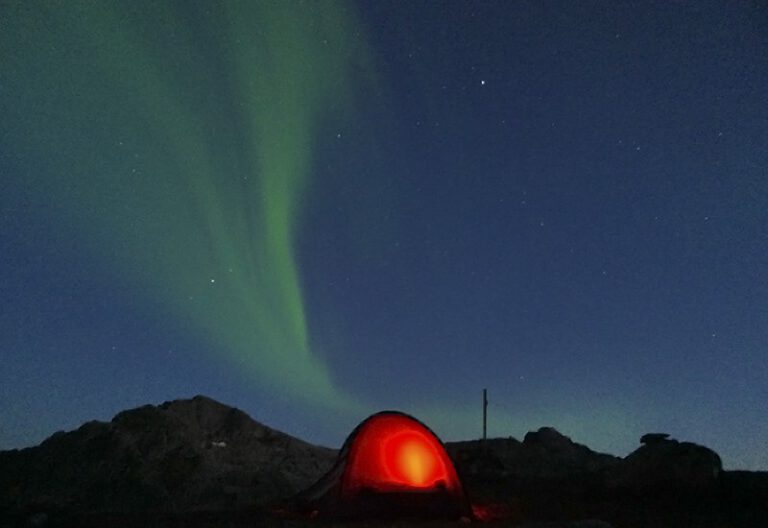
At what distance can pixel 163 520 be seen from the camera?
1681 cm

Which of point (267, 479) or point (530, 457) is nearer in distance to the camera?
point (267, 479)

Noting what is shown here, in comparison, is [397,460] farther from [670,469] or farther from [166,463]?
[166,463]

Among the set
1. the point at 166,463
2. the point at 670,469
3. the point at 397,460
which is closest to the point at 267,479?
the point at 166,463

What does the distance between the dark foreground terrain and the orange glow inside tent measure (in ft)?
3.67

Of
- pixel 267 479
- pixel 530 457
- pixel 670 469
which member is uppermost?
pixel 530 457

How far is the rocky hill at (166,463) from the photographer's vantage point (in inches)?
1367

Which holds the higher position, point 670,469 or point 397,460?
point 670,469

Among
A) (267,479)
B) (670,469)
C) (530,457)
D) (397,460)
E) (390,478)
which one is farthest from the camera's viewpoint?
(530,457)

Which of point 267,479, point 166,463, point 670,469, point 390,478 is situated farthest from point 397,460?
point 166,463

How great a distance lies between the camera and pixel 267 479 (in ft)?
118

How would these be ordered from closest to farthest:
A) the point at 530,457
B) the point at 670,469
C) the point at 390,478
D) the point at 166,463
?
the point at 390,478, the point at 670,469, the point at 530,457, the point at 166,463

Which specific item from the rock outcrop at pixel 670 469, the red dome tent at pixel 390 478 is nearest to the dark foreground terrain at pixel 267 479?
the rock outcrop at pixel 670 469

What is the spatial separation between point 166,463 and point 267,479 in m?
8.26

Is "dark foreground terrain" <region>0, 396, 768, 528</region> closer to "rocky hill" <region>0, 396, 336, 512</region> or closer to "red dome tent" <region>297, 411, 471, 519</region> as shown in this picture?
"rocky hill" <region>0, 396, 336, 512</region>
